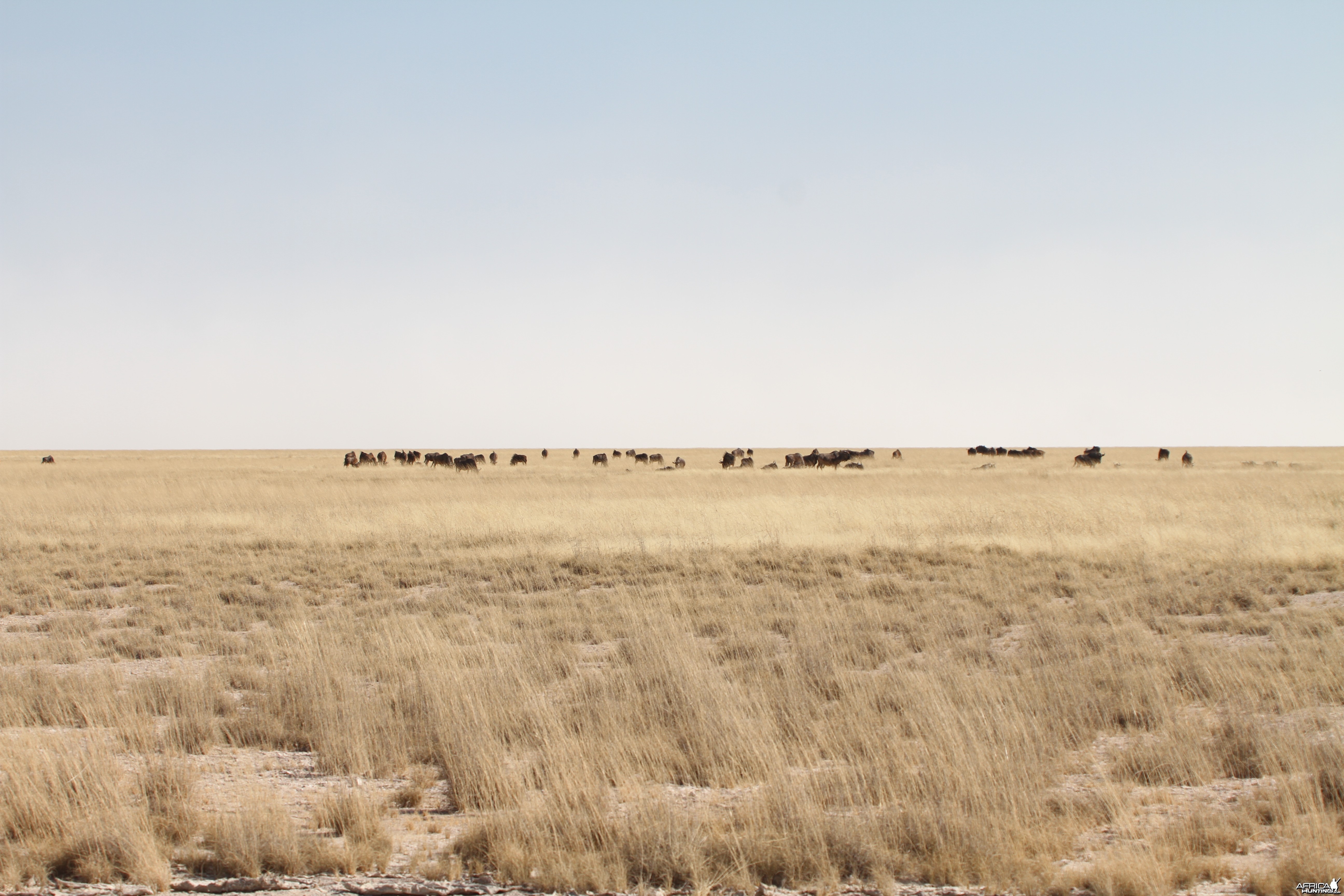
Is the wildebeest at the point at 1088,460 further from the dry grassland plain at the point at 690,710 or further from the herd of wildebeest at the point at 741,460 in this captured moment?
the dry grassland plain at the point at 690,710

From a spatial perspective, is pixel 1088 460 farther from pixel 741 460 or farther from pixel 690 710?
pixel 690 710

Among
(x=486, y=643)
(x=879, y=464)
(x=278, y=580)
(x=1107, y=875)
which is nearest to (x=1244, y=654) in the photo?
(x=1107, y=875)

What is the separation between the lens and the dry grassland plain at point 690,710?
16.0 feet

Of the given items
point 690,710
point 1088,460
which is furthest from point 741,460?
point 690,710

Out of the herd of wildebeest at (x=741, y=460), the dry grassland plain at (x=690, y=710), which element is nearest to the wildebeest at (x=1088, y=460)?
the herd of wildebeest at (x=741, y=460)

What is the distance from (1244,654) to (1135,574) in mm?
6197

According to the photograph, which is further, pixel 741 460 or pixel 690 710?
pixel 741 460

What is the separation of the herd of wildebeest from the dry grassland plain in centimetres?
3478

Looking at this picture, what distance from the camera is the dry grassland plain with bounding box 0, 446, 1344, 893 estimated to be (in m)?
4.88

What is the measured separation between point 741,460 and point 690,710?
57.1 m

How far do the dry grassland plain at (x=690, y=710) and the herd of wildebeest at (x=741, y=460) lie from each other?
3478cm

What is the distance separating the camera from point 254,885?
4.55m

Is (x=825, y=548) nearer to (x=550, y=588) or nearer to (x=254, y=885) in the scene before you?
(x=550, y=588)

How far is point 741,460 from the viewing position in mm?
64188
